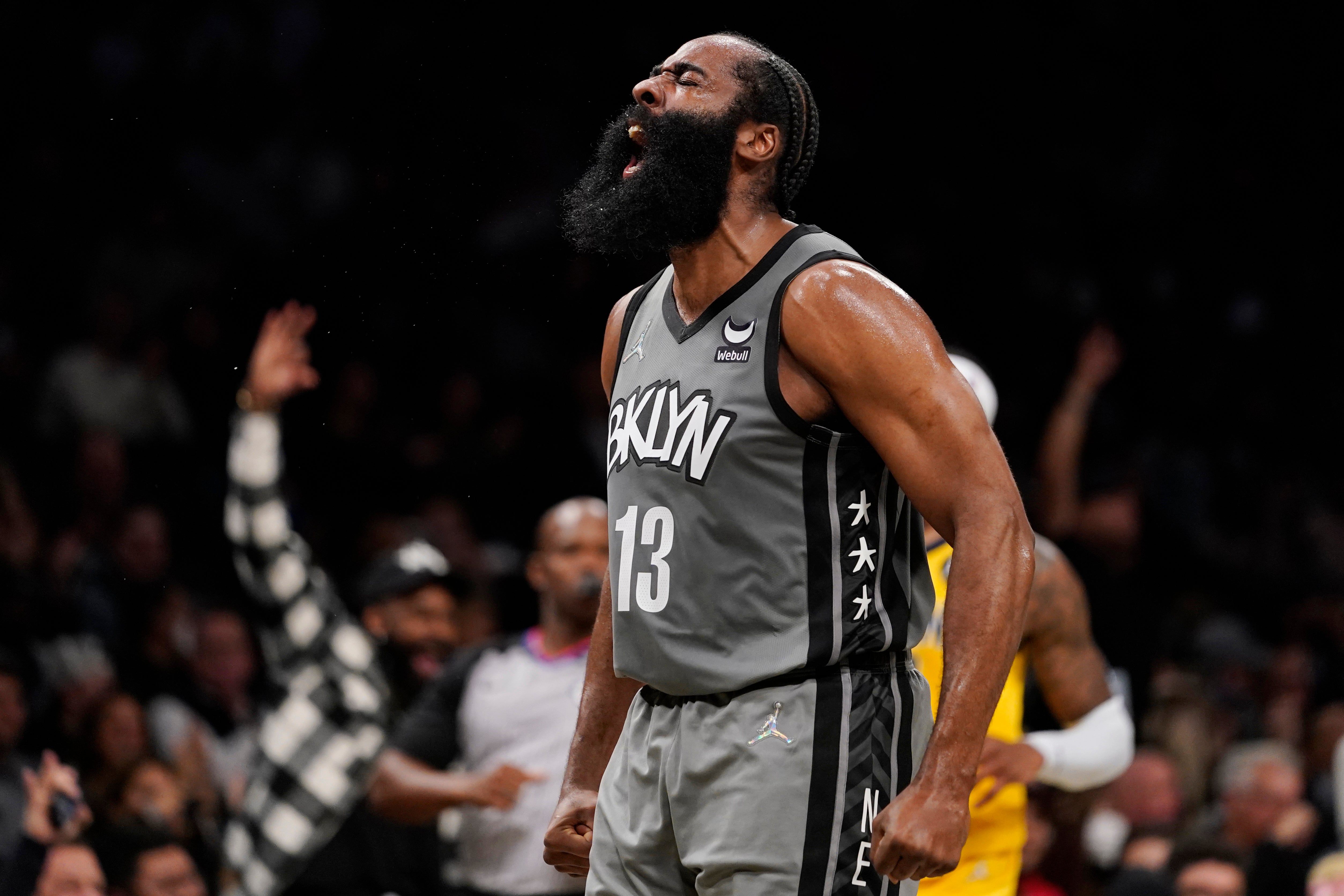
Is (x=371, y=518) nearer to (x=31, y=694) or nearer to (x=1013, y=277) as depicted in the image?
(x=31, y=694)

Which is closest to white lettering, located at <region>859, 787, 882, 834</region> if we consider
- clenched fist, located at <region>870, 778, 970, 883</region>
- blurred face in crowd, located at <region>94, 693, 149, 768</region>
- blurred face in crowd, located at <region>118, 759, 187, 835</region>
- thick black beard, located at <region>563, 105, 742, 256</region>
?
clenched fist, located at <region>870, 778, 970, 883</region>

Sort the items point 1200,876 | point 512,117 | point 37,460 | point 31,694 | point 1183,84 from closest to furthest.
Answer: point 1200,876 → point 31,694 → point 37,460 → point 512,117 → point 1183,84

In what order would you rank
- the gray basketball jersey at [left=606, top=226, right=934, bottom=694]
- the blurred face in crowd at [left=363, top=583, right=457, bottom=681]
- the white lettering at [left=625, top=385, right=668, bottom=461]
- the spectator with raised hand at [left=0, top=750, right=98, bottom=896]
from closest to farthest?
the gray basketball jersey at [left=606, top=226, right=934, bottom=694], the white lettering at [left=625, top=385, right=668, bottom=461], the spectator with raised hand at [left=0, top=750, right=98, bottom=896], the blurred face in crowd at [left=363, top=583, right=457, bottom=681]

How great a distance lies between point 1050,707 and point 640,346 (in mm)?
1665

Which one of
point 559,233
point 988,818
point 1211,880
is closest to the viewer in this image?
point 988,818

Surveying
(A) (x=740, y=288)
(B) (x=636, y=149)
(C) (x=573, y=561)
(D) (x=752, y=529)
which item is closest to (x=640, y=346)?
(A) (x=740, y=288)

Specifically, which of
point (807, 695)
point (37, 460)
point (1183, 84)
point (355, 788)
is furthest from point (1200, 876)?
point (1183, 84)

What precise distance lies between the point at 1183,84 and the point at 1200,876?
22.7ft

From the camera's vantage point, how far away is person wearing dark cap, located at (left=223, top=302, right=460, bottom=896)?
16.9 ft

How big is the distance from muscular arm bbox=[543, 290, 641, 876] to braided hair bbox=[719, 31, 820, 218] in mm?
321

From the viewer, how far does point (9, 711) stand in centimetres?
579

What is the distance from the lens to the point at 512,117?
9062 mm

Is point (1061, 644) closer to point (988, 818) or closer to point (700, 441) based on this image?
point (988, 818)

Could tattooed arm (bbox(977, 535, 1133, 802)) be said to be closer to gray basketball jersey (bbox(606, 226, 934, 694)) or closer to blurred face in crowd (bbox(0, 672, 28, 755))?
gray basketball jersey (bbox(606, 226, 934, 694))
